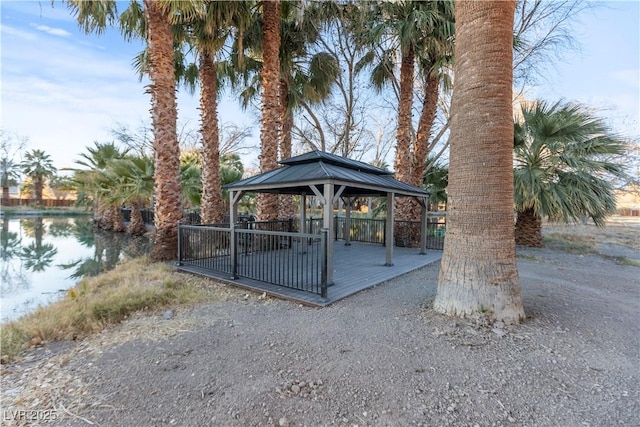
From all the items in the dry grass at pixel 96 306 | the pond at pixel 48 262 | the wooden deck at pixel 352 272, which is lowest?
the pond at pixel 48 262

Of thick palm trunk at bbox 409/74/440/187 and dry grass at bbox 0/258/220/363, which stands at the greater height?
thick palm trunk at bbox 409/74/440/187

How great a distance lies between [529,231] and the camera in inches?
404

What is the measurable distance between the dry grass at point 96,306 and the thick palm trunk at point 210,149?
3.51 metres

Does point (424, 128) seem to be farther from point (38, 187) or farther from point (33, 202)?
point (33, 202)

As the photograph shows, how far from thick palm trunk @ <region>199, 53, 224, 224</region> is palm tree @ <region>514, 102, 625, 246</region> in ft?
32.6

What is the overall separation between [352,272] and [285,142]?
6.53 m

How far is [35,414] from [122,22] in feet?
36.6

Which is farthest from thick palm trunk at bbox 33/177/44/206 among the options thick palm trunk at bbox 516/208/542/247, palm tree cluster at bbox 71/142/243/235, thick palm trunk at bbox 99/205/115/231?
thick palm trunk at bbox 516/208/542/247

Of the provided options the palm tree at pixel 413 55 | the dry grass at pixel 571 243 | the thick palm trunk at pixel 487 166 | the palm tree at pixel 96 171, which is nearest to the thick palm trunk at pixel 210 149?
the palm tree at pixel 96 171

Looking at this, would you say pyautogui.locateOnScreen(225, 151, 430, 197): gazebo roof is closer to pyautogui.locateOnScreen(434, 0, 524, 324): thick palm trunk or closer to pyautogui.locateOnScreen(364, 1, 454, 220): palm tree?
pyautogui.locateOnScreen(434, 0, 524, 324): thick palm trunk

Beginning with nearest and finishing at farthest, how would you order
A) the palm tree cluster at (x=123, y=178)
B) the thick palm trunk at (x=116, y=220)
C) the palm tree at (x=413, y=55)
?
the palm tree at (x=413, y=55) < the palm tree cluster at (x=123, y=178) < the thick palm trunk at (x=116, y=220)

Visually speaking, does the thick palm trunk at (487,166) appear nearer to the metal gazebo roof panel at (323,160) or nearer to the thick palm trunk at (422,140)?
the metal gazebo roof panel at (323,160)

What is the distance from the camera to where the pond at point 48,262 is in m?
6.03

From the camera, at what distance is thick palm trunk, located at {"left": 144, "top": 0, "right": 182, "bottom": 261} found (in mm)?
7715
